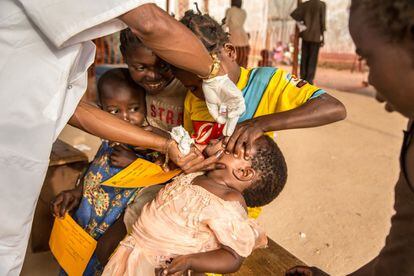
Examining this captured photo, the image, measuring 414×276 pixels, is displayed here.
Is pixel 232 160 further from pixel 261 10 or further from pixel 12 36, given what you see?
pixel 261 10

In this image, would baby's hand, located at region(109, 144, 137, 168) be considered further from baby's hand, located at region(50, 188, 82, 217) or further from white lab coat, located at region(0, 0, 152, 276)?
white lab coat, located at region(0, 0, 152, 276)

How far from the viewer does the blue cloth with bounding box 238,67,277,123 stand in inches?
64.3

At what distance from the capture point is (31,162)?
118cm

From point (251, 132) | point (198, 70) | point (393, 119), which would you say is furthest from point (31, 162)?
point (393, 119)

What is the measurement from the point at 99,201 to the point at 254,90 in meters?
0.85

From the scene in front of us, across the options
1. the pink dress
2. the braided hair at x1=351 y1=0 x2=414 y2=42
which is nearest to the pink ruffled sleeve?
the pink dress

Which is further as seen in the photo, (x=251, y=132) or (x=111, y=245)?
(x=111, y=245)

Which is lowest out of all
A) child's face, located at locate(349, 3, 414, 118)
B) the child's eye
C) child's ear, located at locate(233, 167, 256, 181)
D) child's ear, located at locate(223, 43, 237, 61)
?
child's ear, located at locate(233, 167, 256, 181)

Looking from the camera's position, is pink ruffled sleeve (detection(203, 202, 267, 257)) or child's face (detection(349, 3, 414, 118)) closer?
child's face (detection(349, 3, 414, 118))

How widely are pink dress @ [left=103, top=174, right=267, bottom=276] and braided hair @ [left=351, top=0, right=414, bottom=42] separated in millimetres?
753

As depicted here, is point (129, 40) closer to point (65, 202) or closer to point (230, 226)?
point (65, 202)

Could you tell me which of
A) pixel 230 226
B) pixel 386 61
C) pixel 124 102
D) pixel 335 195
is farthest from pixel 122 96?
pixel 335 195

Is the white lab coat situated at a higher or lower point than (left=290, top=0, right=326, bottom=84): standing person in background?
higher

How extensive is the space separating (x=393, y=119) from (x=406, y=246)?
5204mm
